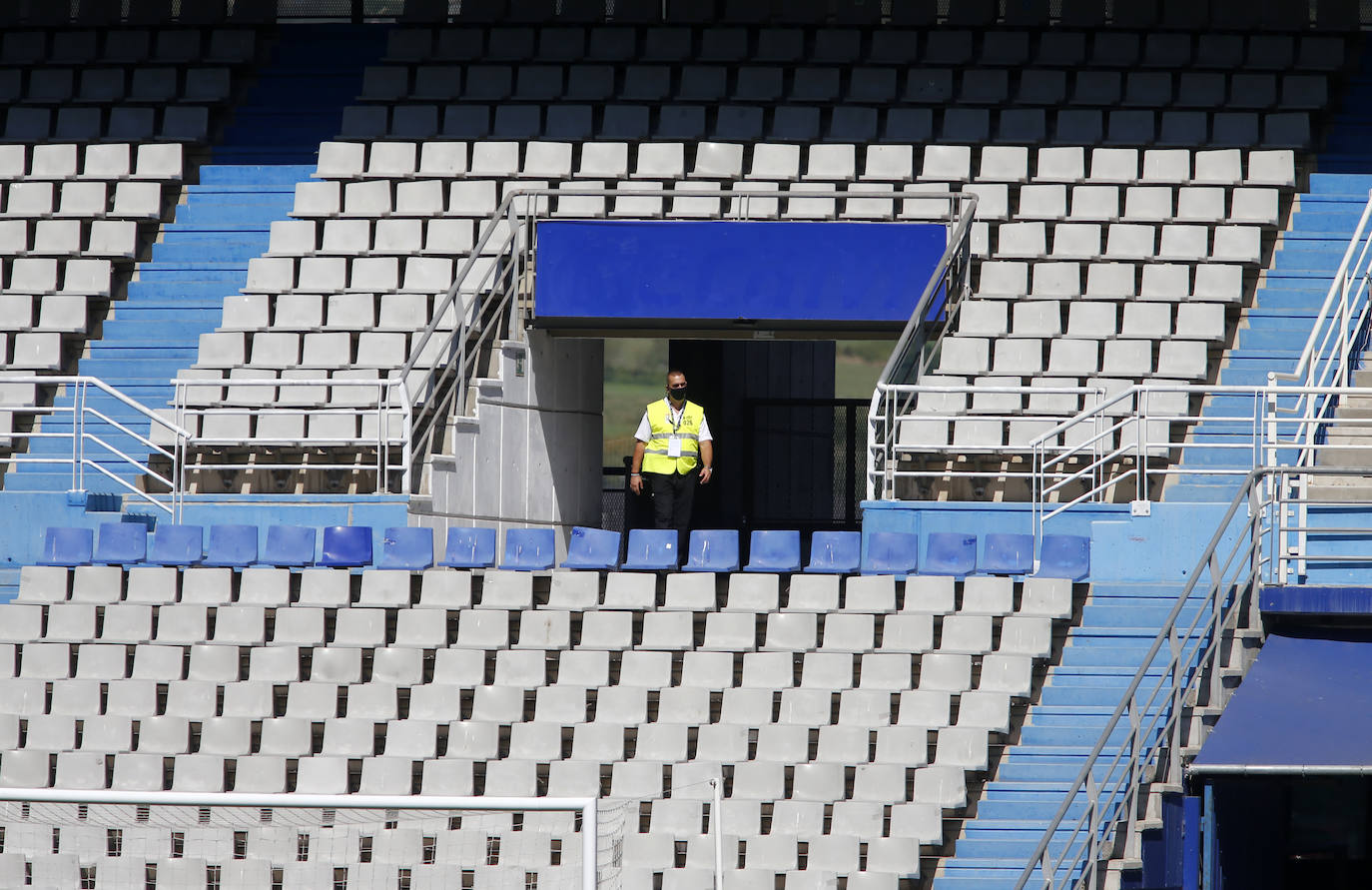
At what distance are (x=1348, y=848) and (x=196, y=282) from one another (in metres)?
8.16

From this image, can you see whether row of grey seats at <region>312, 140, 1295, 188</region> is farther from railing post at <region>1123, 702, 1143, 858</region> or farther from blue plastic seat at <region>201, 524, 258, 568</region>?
railing post at <region>1123, 702, 1143, 858</region>

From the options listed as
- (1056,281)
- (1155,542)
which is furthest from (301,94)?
(1155,542)

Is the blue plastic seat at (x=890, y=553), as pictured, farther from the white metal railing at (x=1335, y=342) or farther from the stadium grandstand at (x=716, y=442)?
the white metal railing at (x=1335, y=342)

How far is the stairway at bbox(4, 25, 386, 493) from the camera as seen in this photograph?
11570 mm

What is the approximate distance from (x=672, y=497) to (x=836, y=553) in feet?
5.51

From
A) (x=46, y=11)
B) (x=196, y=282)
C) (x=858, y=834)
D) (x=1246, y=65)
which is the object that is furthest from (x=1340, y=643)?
(x=46, y=11)

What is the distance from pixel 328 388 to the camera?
37.3 ft

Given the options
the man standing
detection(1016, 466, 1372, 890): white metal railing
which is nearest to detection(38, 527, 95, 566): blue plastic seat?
the man standing

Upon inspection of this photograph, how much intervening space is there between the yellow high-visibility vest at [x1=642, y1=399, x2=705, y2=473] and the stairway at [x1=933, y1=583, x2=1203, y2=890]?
8.76 ft

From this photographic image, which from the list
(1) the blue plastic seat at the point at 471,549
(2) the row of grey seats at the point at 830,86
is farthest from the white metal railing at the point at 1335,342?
(1) the blue plastic seat at the point at 471,549

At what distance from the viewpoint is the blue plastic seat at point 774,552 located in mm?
9117

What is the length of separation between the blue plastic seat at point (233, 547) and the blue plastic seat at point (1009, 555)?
3461 mm

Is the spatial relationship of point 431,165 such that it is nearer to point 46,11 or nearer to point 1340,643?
point 46,11

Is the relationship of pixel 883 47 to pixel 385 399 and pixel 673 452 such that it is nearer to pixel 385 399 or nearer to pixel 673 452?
pixel 673 452
